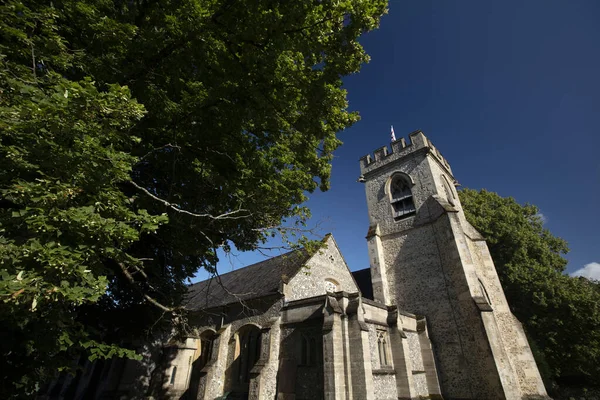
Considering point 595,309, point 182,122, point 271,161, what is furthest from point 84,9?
point 595,309

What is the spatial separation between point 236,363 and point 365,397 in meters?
6.67

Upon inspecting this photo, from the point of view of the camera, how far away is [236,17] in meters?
5.73

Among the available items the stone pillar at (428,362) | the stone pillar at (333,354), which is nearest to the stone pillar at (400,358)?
the stone pillar at (428,362)

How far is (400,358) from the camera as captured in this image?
41.7 ft

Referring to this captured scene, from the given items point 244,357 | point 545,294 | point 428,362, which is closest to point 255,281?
point 244,357

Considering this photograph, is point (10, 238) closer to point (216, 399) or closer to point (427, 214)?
point (216, 399)

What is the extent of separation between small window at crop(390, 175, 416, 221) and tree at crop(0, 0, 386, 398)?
→ 36.9 ft

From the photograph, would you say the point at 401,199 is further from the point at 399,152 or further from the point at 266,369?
the point at 266,369

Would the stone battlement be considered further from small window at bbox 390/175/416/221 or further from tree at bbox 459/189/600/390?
tree at bbox 459/189/600/390

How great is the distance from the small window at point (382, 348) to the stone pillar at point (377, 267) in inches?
165

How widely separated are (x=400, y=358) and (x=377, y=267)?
628 cm

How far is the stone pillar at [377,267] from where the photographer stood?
17562 mm

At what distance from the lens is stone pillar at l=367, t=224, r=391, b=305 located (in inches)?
691

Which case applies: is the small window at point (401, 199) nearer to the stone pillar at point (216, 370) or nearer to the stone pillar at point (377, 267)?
the stone pillar at point (377, 267)
